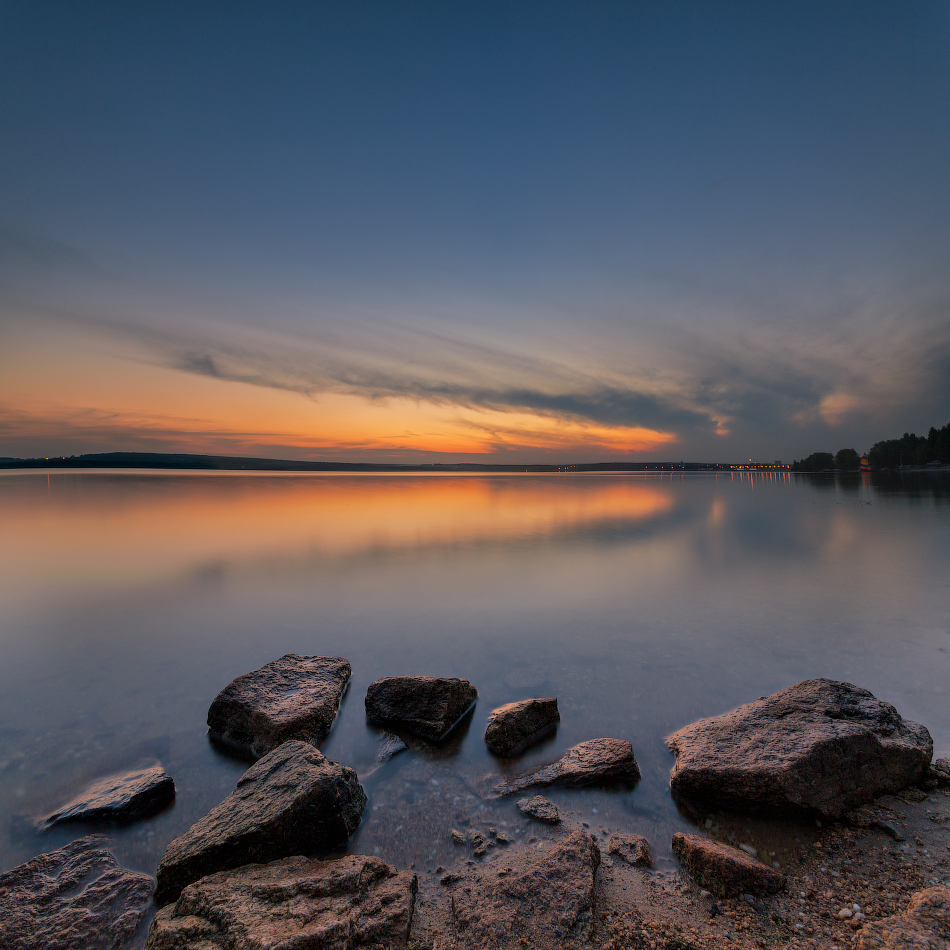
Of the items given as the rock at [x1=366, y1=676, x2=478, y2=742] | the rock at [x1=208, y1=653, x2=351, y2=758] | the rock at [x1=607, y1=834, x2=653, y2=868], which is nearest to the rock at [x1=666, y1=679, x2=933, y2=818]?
the rock at [x1=607, y1=834, x2=653, y2=868]

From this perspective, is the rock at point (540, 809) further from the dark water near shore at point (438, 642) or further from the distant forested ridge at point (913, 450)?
the distant forested ridge at point (913, 450)

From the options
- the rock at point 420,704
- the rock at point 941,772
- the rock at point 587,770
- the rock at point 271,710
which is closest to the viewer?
the rock at point 941,772

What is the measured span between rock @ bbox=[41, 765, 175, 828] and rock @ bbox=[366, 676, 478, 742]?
184cm

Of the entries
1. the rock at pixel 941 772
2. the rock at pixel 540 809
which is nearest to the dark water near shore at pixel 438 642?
the rock at pixel 540 809

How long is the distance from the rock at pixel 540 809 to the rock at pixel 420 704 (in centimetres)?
123

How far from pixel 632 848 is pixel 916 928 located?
4.57 ft

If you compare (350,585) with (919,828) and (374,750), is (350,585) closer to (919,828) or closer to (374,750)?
(374,750)

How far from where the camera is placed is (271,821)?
2.81 m

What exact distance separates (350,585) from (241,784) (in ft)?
22.9

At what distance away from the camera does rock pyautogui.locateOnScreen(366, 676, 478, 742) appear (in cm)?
451

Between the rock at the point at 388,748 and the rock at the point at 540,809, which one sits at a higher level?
the rock at the point at 540,809

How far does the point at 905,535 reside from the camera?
16312mm

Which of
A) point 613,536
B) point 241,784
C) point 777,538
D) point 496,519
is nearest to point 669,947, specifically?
point 241,784

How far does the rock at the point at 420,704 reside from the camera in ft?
14.8
